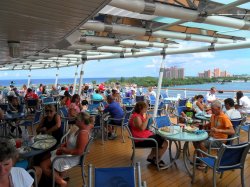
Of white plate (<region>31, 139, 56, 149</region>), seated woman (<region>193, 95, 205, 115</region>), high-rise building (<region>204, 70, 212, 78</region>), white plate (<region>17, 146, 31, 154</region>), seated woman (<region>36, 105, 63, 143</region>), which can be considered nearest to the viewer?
white plate (<region>17, 146, 31, 154</region>)

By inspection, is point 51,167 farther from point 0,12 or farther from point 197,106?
point 197,106

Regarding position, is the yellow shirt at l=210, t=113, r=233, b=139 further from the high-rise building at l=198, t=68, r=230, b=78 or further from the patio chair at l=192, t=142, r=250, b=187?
the high-rise building at l=198, t=68, r=230, b=78

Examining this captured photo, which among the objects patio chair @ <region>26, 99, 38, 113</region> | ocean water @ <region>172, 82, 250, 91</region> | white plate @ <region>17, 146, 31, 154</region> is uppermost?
ocean water @ <region>172, 82, 250, 91</region>

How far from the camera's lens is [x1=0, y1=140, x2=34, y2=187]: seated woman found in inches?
80.7

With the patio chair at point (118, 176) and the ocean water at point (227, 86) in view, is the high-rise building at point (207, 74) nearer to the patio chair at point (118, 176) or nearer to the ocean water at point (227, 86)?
the ocean water at point (227, 86)

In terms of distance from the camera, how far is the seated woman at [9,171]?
2049 mm

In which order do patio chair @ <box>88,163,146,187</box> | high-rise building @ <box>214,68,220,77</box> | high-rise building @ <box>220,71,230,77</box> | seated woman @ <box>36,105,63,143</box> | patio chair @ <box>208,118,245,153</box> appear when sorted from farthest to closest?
high-rise building @ <box>214,68,220,77</box> → high-rise building @ <box>220,71,230,77</box> → seated woman @ <box>36,105,63,143</box> → patio chair @ <box>208,118,245,153</box> → patio chair @ <box>88,163,146,187</box>

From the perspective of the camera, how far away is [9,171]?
2090mm

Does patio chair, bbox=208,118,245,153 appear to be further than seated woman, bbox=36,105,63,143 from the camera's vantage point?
No

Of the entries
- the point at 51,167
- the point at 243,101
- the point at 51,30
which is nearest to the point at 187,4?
the point at 51,30

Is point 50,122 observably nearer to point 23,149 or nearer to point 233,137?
point 23,149

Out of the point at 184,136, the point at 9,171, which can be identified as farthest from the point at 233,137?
the point at 9,171

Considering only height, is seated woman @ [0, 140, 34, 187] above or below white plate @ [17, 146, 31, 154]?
above

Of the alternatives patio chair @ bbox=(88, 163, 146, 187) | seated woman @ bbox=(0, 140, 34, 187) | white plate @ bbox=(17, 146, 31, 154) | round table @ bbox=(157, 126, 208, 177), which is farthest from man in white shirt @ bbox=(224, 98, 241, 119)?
seated woman @ bbox=(0, 140, 34, 187)
